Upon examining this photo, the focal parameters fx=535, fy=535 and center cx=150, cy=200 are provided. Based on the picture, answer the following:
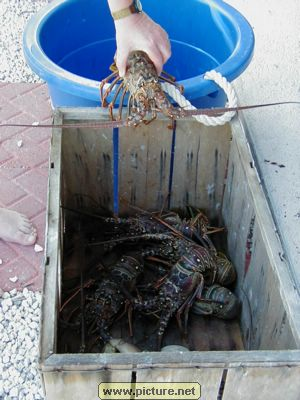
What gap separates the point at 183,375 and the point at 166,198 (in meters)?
1.23

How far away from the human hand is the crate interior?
377 millimetres

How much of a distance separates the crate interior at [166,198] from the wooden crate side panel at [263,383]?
38 centimetres

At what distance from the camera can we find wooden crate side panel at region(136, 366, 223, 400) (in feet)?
4.65

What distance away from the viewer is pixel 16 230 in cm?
264

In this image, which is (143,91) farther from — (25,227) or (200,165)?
(25,227)

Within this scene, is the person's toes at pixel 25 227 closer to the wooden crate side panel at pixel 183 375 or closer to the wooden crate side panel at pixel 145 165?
the wooden crate side panel at pixel 145 165

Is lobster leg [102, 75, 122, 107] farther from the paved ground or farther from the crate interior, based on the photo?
the paved ground

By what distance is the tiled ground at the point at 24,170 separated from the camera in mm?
2574

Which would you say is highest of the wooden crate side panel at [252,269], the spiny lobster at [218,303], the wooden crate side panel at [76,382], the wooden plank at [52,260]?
the wooden plank at [52,260]

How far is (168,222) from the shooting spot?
8.13ft

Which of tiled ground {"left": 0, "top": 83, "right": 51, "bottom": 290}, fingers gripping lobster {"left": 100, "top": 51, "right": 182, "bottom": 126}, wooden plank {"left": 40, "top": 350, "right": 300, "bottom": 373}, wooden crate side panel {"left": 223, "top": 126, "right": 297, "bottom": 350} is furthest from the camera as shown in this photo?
tiled ground {"left": 0, "top": 83, "right": 51, "bottom": 290}

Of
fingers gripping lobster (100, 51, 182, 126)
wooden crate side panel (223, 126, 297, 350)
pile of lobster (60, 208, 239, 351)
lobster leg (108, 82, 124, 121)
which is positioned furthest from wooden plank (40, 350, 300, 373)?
lobster leg (108, 82, 124, 121)

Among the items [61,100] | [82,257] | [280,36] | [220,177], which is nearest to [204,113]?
[220,177]

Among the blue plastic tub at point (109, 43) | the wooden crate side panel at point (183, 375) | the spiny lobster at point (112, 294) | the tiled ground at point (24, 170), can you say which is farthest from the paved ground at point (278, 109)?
the tiled ground at point (24, 170)
